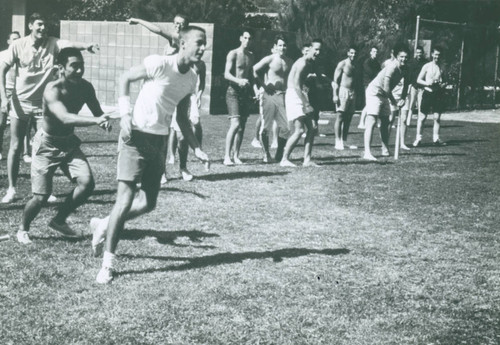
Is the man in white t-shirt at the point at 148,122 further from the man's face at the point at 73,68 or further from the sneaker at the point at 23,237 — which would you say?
the sneaker at the point at 23,237

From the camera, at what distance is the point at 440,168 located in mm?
11836

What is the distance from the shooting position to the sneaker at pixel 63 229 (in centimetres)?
631

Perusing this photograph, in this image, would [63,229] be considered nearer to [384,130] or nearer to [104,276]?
[104,276]

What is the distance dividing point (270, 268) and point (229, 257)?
43 cm

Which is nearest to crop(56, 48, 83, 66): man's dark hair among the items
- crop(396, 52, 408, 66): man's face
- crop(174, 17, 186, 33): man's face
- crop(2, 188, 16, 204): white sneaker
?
crop(2, 188, 16, 204): white sneaker

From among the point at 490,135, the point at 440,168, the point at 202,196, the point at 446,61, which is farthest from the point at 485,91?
the point at 202,196

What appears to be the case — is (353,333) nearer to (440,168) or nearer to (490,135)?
(440,168)

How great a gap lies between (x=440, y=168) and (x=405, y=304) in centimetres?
738

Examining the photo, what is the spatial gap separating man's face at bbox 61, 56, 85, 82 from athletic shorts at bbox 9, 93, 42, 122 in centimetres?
213

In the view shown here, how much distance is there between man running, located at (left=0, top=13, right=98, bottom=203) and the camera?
7.79 m

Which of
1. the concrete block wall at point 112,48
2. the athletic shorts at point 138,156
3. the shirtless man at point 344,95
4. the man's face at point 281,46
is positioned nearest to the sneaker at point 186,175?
the man's face at point 281,46

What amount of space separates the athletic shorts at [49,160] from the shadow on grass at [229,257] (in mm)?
959

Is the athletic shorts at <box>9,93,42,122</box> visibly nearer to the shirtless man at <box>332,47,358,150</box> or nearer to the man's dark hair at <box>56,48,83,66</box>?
the man's dark hair at <box>56,48,83,66</box>

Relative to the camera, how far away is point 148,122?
532cm
